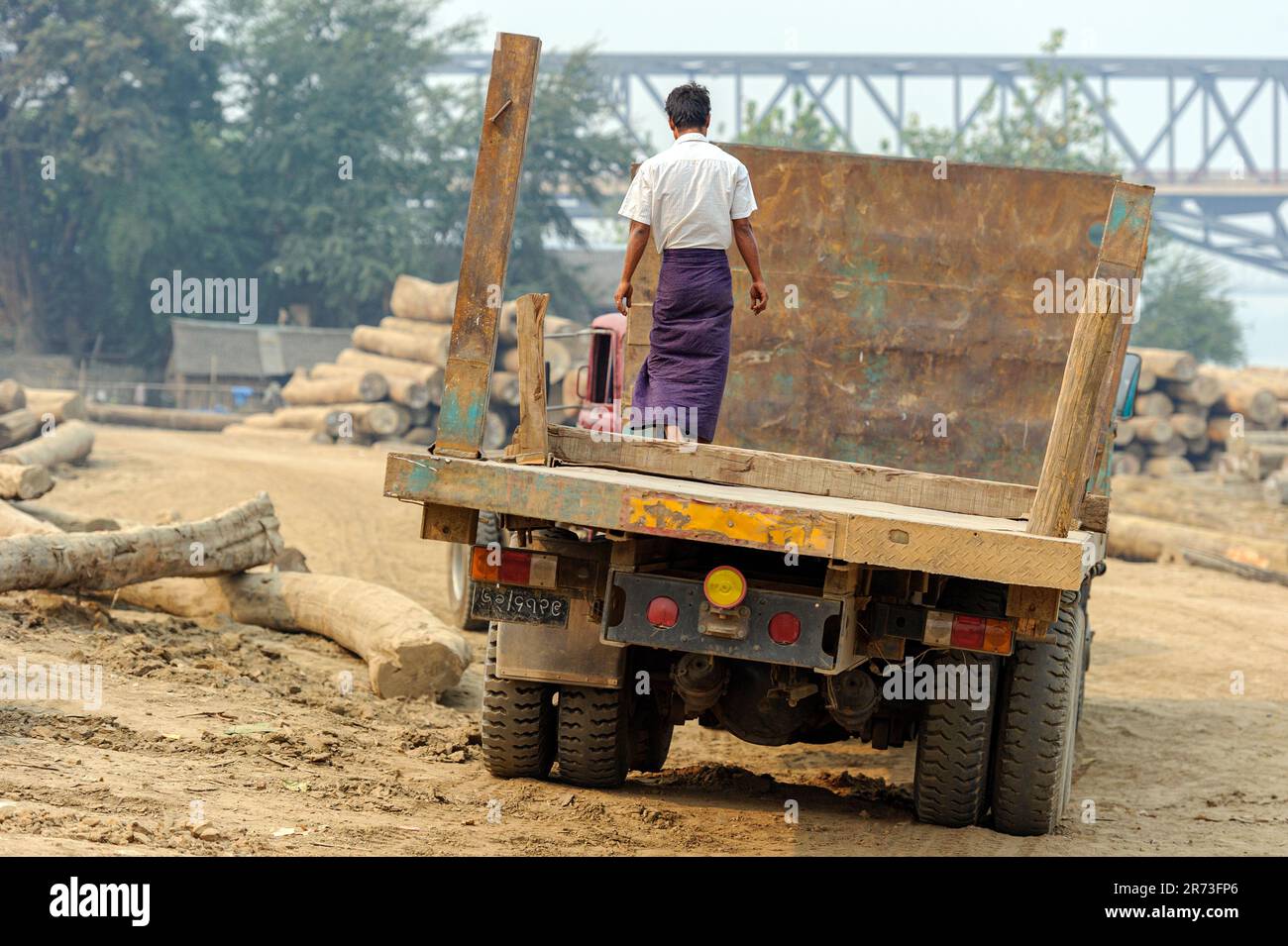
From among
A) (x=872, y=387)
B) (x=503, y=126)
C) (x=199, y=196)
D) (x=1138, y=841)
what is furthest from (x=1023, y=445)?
(x=199, y=196)

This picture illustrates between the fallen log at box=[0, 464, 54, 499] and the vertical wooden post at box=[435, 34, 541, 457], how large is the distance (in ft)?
20.9

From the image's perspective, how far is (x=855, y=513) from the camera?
4668mm

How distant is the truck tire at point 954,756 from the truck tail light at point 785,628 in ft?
2.58

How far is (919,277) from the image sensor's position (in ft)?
25.7

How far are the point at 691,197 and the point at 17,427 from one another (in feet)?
46.5

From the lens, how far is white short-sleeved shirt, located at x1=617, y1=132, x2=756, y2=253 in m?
6.17

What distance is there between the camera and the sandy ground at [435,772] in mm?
5074

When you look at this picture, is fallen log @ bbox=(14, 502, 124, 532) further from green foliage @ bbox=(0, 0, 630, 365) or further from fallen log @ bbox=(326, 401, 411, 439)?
green foliage @ bbox=(0, 0, 630, 365)

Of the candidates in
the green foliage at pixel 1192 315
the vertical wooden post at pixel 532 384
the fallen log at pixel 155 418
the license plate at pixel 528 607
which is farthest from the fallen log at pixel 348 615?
the green foliage at pixel 1192 315

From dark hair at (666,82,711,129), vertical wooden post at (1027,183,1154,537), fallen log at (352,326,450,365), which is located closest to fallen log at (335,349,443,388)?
fallen log at (352,326,450,365)

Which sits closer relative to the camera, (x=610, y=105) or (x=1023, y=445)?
(x=1023, y=445)
